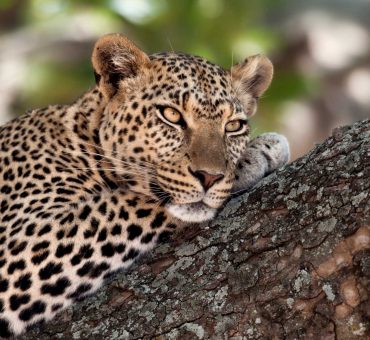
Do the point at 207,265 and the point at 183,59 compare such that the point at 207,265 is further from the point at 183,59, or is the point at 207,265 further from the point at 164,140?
the point at 183,59

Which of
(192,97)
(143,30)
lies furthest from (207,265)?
(143,30)

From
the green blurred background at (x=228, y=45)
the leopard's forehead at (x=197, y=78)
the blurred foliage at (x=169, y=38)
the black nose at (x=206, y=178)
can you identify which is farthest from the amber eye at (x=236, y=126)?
the blurred foliage at (x=169, y=38)

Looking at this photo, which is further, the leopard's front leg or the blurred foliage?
the blurred foliage

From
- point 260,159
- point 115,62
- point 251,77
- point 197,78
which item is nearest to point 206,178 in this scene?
point 260,159

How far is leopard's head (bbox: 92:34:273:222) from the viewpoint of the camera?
6.31 meters

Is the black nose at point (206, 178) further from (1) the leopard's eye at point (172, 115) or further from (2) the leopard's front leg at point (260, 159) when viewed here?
(1) the leopard's eye at point (172, 115)

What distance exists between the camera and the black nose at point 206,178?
20.5 feet

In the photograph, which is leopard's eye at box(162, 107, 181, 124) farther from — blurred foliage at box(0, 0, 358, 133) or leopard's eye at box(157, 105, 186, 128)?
blurred foliage at box(0, 0, 358, 133)

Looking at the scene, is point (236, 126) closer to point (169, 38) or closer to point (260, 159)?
point (260, 159)

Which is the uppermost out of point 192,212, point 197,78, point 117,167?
point 197,78

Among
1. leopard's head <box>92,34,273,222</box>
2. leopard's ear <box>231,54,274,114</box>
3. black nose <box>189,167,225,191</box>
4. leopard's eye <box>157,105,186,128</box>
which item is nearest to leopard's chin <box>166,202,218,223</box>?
leopard's head <box>92,34,273,222</box>

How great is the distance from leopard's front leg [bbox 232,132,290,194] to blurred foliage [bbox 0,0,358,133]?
10.8 meters

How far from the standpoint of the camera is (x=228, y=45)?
65.3 feet

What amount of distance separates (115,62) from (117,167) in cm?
80
